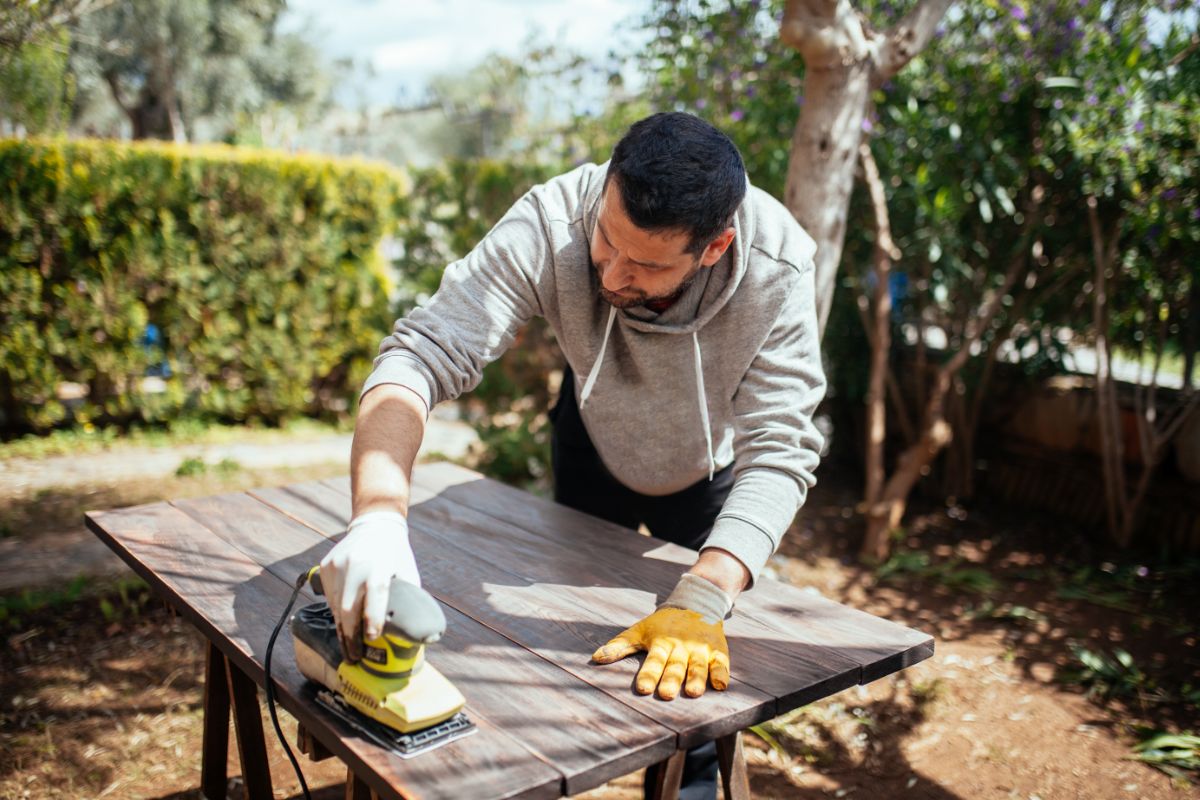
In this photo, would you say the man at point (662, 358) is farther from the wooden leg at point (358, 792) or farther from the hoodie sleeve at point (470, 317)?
the wooden leg at point (358, 792)

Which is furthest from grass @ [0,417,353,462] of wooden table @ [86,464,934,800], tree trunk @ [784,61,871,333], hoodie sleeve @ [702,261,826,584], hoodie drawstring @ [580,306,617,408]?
hoodie sleeve @ [702,261,826,584]

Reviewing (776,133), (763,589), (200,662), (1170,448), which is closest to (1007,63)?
(776,133)

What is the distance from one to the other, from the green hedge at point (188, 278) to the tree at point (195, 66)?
1001cm

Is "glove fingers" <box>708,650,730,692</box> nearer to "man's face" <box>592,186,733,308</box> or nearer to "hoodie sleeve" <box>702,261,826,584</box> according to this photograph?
"hoodie sleeve" <box>702,261,826,584</box>

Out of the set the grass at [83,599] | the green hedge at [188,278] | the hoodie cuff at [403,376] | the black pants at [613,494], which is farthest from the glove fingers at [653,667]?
the green hedge at [188,278]

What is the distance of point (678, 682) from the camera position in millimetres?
1498

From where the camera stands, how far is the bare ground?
8.77 feet

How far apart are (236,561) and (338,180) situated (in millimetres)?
4675

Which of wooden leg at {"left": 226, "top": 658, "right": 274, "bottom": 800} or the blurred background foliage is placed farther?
the blurred background foliage

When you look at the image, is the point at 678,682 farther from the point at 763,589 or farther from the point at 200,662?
the point at 200,662

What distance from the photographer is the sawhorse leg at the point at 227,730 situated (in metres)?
2.22

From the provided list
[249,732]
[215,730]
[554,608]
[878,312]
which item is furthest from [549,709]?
[878,312]

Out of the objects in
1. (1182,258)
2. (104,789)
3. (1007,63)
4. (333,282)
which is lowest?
(104,789)

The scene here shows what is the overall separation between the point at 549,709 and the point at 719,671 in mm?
295
